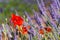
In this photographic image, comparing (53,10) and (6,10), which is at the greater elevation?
(53,10)

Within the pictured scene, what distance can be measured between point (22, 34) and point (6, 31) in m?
0.17

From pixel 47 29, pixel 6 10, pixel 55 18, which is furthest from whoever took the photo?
pixel 6 10

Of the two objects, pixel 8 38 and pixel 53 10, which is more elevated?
pixel 53 10

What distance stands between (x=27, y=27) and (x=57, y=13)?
0.30m

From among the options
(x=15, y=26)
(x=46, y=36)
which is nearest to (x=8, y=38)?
(x=15, y=26)

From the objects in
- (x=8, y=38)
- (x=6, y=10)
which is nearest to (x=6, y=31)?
(x=8, y=38)

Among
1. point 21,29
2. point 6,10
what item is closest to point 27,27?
point 21,29

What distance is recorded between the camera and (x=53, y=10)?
2463mm

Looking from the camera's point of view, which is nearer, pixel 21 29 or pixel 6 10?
pixel 21 29

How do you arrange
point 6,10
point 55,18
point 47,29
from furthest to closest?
1. point 6,10
2. point 47,29
3. point 55,18

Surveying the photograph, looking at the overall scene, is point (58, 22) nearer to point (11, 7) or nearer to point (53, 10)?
point (53, 10)

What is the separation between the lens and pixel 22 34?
2629mm

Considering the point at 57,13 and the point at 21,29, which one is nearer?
the point at 57,13

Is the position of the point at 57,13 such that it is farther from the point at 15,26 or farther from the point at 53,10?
the point at 15,26
